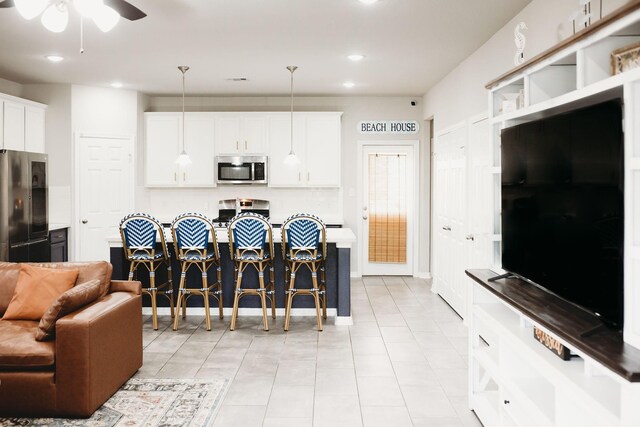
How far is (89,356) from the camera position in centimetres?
308

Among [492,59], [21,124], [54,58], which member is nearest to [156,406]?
[492,59]

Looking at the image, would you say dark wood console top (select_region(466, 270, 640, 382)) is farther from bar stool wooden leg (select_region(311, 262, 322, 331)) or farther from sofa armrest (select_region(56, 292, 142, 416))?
sofa armrest (select_region(56, 292, 142, 416))

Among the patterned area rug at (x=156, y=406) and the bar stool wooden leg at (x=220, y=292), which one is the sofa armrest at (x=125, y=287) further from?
the bar stool wooden leg at (x=220, y=292)

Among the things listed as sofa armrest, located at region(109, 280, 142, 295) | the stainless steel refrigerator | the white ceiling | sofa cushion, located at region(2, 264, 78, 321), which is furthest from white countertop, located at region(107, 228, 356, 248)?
the white ceiling

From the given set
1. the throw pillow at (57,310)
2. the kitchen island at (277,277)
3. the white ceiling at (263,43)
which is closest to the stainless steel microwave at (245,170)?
the white ceiling at (263,43)

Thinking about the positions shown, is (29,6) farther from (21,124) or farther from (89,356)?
(21,124)

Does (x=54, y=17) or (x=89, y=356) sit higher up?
(x=54, y=17)

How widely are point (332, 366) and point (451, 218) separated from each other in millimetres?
2681

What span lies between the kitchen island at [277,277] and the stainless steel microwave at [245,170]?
78.1 inches

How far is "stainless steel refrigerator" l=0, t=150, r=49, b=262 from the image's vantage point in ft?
18.1

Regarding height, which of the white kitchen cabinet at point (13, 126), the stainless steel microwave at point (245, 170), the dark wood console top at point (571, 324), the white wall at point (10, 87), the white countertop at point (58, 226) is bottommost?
the dark wood console top at point (571, 324)

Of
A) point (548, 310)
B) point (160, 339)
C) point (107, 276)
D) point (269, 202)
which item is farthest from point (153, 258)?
point (548, 310)

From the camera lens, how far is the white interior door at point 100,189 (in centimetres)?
693

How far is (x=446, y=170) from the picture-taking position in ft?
20.7
